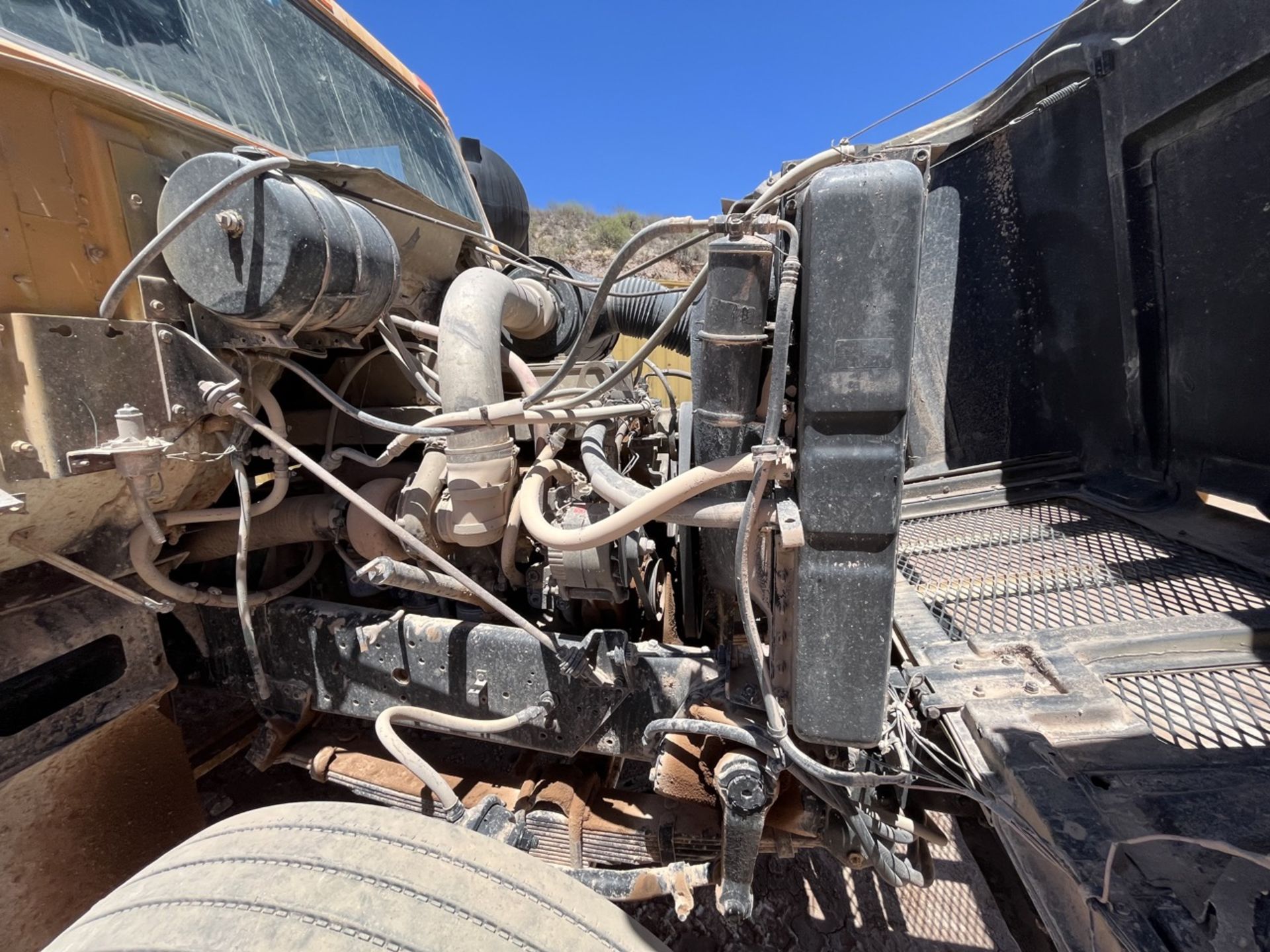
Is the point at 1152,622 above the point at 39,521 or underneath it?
underneath

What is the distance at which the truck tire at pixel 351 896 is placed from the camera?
1116 mm

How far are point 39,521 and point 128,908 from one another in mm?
805

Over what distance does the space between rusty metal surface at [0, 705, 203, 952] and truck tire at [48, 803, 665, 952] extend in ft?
1.22

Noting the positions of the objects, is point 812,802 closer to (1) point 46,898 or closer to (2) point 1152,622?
(2) point 1152,622

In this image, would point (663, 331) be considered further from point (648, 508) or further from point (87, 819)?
point (87, 819)

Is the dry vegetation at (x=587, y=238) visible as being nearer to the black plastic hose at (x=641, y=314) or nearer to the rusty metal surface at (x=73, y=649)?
the black plastic hose at (x=641, y=314)

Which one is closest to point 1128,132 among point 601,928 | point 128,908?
point 601,928

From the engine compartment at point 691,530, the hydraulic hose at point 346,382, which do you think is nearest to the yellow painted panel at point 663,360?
the engine compartment at point 691,530

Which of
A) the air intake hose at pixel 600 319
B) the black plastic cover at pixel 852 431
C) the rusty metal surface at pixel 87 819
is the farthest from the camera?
the air intake hose at pixel 600 319

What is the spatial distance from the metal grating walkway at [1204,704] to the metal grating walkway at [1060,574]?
0.80 feet

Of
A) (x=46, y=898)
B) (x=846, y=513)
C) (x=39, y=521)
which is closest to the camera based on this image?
(x=846, y=513)

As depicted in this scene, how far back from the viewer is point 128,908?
121cm

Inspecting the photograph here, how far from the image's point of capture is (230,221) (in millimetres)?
1336

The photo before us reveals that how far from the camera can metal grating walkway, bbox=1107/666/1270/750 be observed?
122 centimetres
